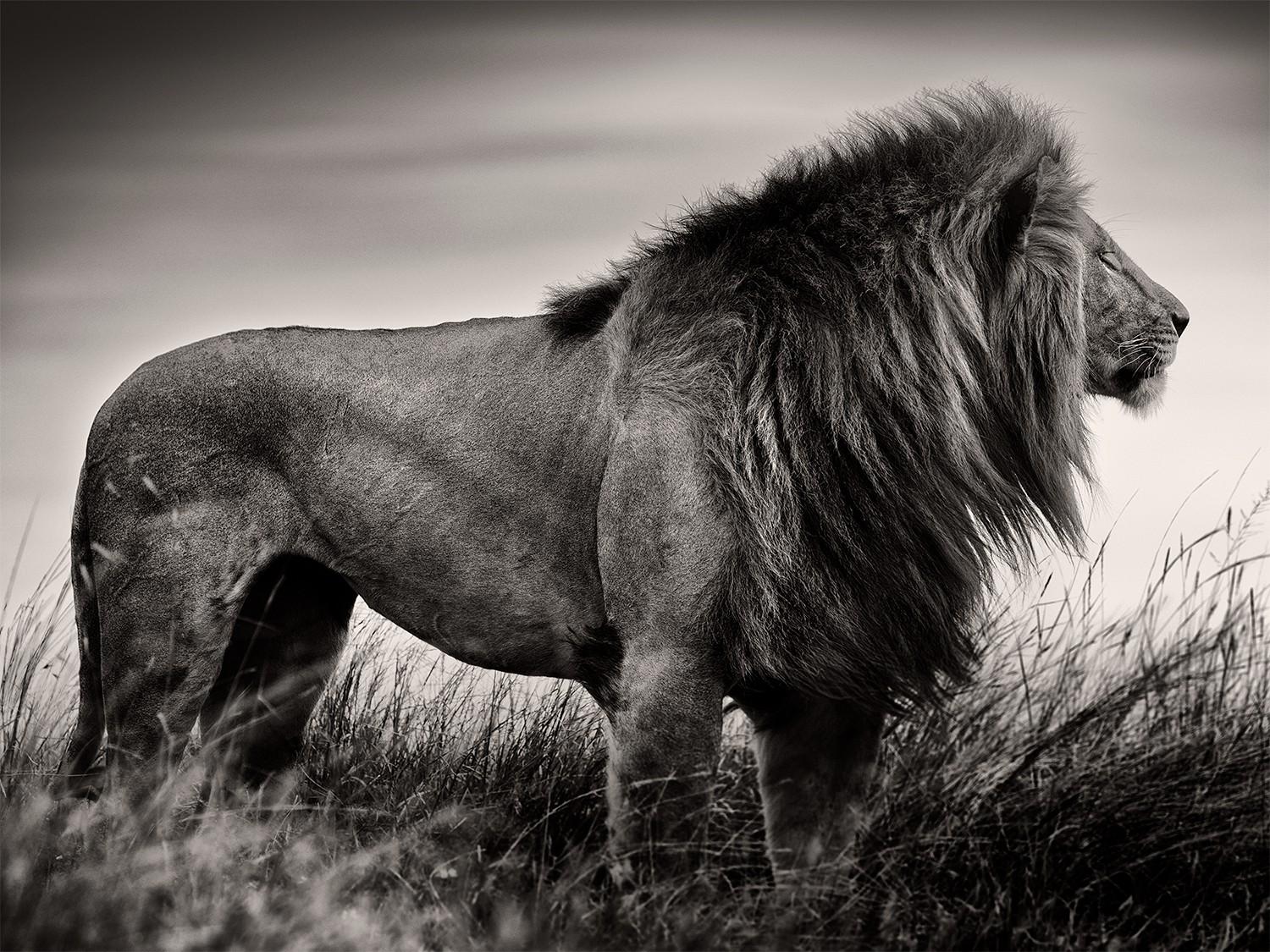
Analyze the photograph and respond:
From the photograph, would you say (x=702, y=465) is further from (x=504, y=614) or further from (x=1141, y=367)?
(x=1141, y=367)

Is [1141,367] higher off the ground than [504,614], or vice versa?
[1141,367]

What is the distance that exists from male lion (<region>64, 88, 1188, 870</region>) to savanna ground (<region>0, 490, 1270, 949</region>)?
0.26m

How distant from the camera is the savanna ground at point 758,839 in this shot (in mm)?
2986

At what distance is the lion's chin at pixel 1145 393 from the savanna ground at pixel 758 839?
611mm

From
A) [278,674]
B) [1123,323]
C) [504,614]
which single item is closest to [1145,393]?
[1123,323]

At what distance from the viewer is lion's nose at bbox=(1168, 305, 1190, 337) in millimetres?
3875

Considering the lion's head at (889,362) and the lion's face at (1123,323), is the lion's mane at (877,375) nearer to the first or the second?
the lion's head at (889,362)

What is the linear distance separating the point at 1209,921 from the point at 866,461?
60.2 inches

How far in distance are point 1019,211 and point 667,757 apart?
175 centimetres

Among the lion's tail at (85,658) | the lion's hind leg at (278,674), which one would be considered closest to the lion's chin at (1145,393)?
the lion's hind leg at (278,674)

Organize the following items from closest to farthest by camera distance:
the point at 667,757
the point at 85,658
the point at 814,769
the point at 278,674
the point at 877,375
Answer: the point at 667,757 < the point at 877,375 < the point at 814,769 < the point at 85,658 < the point at 278,674

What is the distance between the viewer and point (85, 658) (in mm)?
4305

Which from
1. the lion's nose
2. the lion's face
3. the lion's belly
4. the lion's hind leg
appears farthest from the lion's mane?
the lion's hind leg

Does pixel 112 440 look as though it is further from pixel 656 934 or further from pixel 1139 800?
pixel 1139 800
